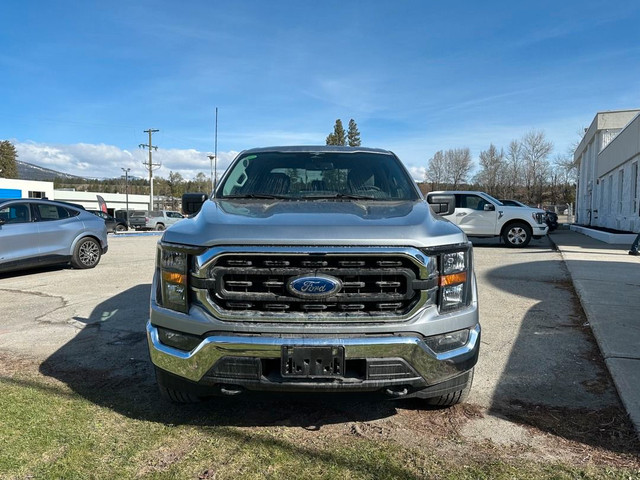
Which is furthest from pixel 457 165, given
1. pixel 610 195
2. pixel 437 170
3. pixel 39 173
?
pixel 39 173

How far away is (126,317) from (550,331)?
4.85 metres

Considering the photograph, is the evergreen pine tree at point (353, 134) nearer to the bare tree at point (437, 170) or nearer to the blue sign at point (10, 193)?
the bare tree at point (437, 170)

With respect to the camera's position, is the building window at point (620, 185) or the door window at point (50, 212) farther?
the building window at point (620, 185)

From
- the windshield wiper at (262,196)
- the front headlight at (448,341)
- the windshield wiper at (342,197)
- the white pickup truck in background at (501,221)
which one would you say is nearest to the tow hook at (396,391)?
the front headlight at (448,341)

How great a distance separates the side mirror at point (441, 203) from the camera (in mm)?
4066

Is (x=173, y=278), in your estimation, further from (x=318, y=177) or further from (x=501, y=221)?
(x=501, y=221)

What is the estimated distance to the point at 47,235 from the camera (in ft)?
30.4

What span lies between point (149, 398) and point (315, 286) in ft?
5.58

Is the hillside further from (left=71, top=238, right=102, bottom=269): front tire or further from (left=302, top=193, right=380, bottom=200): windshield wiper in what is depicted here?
(left=302, top=193, right=380, bottom=200): windshield wiper

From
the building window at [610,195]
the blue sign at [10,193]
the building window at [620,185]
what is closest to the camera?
the building window at [620,185]

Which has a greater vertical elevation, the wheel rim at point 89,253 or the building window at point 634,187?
the building window at point 634,187

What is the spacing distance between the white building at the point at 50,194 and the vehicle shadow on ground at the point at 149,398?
172 feet

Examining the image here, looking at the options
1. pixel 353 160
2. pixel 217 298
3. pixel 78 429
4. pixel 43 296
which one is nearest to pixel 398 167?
pixel 353 160

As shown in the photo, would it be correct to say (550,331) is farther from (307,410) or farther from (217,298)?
(217,298)
